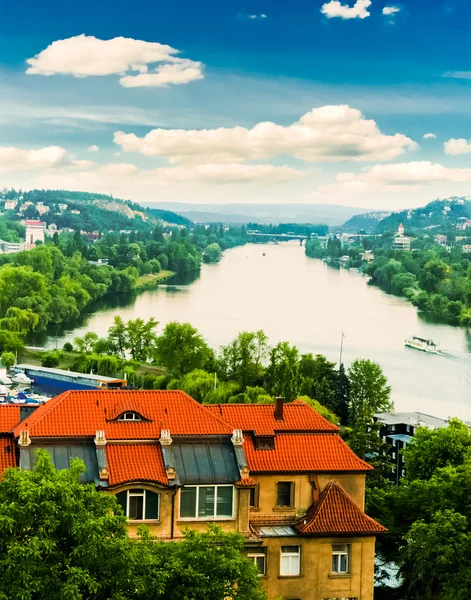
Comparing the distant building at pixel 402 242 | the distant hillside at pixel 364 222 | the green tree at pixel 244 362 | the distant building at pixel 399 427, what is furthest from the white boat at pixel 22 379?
the distant hillside at pixel 364 222

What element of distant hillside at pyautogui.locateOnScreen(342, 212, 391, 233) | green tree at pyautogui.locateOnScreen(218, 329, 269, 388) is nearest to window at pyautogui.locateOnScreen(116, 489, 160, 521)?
green tree at pyautogui.locateOnScreen(218, 329, 269, 388)

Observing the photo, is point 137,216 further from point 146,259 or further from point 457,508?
point 457,508

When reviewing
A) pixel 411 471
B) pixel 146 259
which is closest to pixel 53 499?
pixel 411 471

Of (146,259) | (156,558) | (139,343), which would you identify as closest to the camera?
(156,558)

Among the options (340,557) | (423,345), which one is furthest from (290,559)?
(423,345)

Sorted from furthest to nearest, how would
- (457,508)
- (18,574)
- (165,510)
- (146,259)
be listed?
1. (146,259)
2. (457,508)
3. (165,510)
4. (18,574)

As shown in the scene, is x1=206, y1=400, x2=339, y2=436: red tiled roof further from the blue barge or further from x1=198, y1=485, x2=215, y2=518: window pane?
the blue barge
